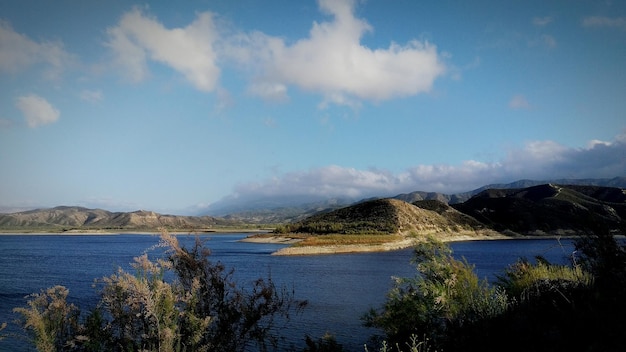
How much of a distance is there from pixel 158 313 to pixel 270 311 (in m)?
3.66

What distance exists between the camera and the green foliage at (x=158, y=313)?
1186cm

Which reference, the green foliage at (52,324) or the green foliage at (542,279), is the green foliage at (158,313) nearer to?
the green foliage at (52,324)

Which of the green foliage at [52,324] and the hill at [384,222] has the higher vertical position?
the green foliage at [52,324]

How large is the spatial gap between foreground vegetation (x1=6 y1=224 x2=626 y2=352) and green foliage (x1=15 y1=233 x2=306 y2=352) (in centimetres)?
3

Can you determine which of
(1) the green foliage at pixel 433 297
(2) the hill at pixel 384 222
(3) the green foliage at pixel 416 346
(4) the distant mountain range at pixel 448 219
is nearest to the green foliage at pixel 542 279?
(1) the green foliage at pixel 433 297

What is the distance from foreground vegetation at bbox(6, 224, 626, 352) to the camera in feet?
28.8

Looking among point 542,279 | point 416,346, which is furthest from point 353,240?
point 416,346

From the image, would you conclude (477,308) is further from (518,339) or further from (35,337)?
(35,337)

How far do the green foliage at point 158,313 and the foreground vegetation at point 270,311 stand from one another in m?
0.03

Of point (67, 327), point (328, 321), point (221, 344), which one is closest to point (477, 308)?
point (221, 344)

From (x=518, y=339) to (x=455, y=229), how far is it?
151 metres

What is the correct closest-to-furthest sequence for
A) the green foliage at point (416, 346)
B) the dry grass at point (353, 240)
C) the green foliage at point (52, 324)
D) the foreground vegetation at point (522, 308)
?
the foreground vegetation at point (522, 308) < the green foliage at point (416, 346) < the green foliage at point (52, 324) < the dry grass at point (353, 240)

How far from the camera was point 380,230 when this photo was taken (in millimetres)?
120875

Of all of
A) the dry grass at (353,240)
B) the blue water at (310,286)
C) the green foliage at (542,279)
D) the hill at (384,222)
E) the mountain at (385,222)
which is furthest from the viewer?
the mountain at (385,222)
